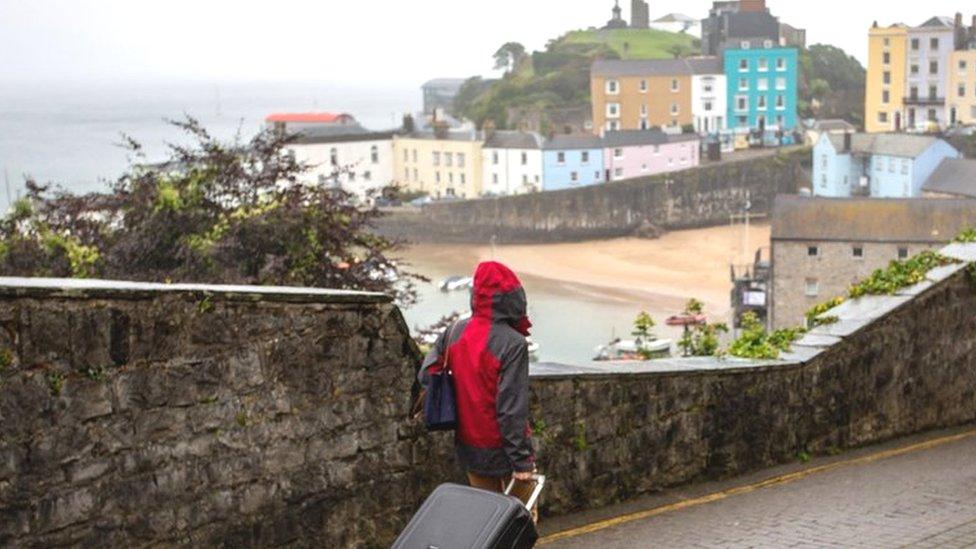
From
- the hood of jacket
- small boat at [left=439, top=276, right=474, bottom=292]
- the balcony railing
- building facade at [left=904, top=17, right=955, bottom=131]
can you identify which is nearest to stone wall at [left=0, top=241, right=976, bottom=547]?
the hood of jacket

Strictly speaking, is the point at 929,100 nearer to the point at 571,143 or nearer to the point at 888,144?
the point at 571,143

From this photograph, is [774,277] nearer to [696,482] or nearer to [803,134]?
[696,482]

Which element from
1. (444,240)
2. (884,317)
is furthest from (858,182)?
(884,317)

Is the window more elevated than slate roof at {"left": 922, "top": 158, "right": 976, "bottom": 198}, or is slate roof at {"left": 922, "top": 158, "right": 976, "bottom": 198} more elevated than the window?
slate roof at {"left": 922, "top": 158, "right": 976, "bottom": 198}

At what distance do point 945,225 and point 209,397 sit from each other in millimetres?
52464

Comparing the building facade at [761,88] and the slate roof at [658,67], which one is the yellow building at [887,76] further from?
the slate roof at [658,67]

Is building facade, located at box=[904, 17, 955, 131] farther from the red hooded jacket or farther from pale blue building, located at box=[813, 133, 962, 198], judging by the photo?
the red hooded jacket

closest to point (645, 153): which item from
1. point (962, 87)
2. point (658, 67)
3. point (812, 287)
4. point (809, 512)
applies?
point (658, 67)

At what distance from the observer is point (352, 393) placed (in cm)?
675

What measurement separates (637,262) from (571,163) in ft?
90.8

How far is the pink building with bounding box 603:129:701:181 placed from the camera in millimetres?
105062

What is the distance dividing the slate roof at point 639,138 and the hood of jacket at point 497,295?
3939 inches

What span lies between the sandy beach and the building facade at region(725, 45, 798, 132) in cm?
2918

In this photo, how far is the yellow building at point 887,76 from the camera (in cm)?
11738
